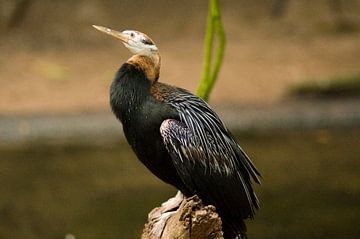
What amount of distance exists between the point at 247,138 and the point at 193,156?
6.43 m

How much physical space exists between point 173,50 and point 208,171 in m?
10.7

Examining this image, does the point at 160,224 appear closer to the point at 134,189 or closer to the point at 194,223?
the point at 194,223

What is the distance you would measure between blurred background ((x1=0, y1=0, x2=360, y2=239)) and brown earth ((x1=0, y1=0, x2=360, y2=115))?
3 cm

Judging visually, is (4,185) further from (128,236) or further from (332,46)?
(332,46)

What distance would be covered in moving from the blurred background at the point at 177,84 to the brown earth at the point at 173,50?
0.03 metres

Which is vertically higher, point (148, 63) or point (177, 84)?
point (148, 63)

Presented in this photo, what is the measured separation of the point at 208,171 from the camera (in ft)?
16.1

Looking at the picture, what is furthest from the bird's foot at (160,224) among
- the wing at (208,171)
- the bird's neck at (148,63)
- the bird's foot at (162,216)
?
the bird's neck at (148,63)

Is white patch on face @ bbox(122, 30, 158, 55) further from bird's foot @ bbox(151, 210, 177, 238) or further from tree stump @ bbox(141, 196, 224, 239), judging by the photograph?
tree stump @ bbox(141, 196, 224, 239)

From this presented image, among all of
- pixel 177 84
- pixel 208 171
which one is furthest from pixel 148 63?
pixel 177 84

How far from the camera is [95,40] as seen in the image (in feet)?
53.1

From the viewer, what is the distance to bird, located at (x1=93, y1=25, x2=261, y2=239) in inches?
191

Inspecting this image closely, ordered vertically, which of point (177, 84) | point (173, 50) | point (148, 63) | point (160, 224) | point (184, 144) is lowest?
point (177, 84)

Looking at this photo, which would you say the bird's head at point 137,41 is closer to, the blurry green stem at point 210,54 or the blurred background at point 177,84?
the blurry green stem at point 210,54
